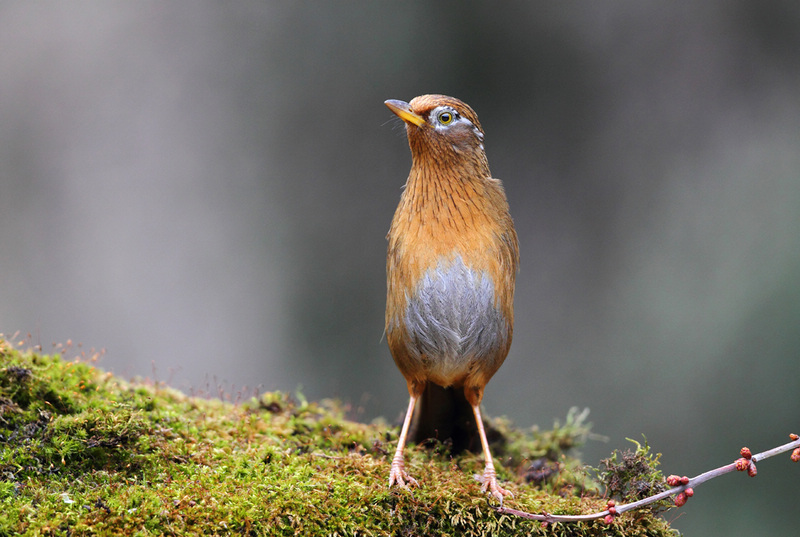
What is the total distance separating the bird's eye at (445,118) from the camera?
3312mm

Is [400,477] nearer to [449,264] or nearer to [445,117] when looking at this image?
[449,264]

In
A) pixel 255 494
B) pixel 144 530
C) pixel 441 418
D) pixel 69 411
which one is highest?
pixel 441 418

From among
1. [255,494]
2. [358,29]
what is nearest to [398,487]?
[255,494]

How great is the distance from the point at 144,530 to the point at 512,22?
502 cm

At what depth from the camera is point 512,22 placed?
19.1 ft

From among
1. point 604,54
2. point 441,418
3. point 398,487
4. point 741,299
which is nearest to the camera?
point 398,487

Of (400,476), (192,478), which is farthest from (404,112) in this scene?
(192,478)

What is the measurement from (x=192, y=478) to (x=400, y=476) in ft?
3.00

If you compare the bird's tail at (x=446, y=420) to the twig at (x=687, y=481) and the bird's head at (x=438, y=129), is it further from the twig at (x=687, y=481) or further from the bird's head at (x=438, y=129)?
the bird's head at (x=438, y=129)

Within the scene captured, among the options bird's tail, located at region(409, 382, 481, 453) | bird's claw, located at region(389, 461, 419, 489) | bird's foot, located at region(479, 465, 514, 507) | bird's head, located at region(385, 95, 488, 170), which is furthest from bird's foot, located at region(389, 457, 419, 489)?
bird's head, located at region(385, 95, 488, 170)

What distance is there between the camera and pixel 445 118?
10.9ft

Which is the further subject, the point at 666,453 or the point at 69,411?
the point at 666,453

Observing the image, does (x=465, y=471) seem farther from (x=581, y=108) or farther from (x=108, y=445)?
(x=581, y=108)

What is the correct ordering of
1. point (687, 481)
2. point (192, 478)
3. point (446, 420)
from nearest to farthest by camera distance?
point (687, 481), point (192, 478), point (446, 420)
